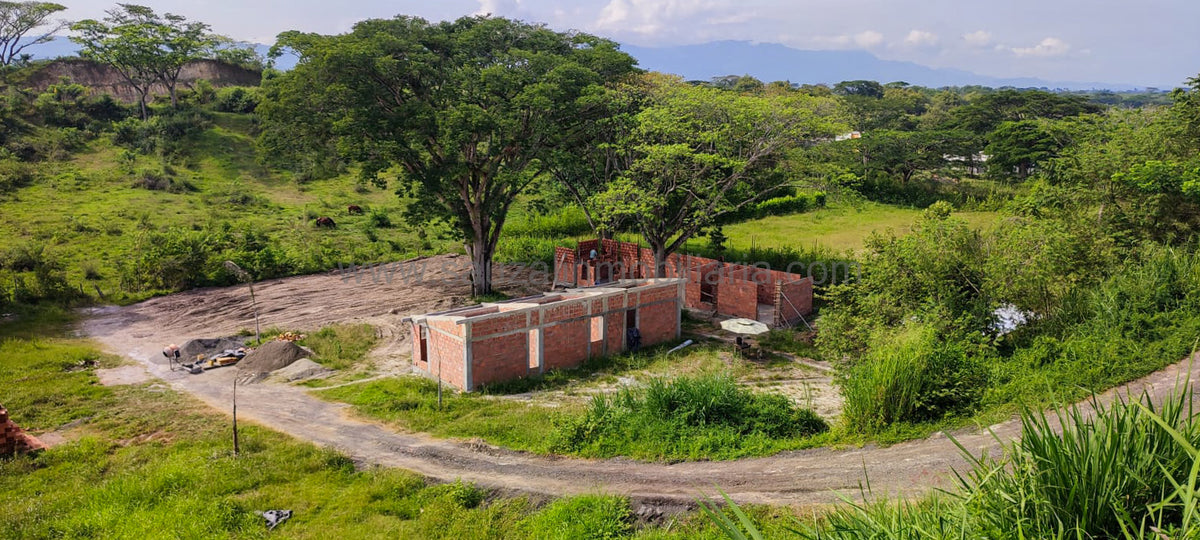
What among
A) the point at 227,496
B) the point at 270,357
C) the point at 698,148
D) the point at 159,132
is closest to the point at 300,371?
the point at 270,357

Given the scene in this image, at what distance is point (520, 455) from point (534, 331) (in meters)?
5.61

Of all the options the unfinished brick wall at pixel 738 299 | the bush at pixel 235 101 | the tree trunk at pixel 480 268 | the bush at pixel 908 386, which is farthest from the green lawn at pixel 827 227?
the bush at pixel 235 101

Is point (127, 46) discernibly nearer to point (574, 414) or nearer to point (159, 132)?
point (159, 132)

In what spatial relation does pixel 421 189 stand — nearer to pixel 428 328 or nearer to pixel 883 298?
pixel 428 328

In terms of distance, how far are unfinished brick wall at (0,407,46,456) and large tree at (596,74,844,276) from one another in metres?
15.0

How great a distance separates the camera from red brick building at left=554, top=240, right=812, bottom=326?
21547mm

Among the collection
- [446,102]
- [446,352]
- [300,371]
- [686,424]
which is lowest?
[300,371]

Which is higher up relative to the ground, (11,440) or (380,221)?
(380,221)

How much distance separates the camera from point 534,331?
1683 cm

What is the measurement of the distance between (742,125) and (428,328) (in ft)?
39.8

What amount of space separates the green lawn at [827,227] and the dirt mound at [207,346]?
1909 cm

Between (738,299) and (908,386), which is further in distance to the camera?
(738,299)

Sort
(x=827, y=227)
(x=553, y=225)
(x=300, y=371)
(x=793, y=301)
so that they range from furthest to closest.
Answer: (x=827, y=227), (x=553, y=225), (x=793, y=301), (x=300, y=371)

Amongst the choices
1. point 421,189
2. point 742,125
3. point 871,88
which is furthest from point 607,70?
point 871,88
